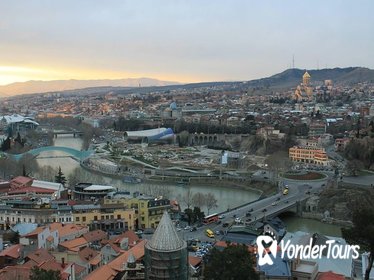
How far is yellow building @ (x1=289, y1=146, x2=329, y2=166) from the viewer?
1331 cm

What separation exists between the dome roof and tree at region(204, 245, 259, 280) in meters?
0.28

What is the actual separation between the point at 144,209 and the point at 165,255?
373 cm

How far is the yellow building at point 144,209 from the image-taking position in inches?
276

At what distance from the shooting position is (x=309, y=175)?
11227 millimetres

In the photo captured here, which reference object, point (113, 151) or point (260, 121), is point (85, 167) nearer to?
point (113, 151)

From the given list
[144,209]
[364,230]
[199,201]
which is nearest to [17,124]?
[199,201]

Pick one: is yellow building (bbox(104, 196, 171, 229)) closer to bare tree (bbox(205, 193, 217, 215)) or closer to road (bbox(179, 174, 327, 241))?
road (bbox(179, 174, 327, 241))

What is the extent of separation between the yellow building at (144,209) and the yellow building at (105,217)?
143mm

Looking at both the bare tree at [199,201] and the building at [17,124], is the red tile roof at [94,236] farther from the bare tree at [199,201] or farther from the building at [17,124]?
the building at [17,124]

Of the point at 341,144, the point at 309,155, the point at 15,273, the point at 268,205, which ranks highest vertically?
the point at 15,273

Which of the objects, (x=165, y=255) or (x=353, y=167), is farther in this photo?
(x=353, y=167)

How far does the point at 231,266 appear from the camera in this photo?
125 inches

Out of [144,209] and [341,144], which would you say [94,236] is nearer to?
[144,209]

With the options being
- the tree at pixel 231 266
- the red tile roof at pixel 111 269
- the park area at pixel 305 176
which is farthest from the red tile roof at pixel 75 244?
the park area at pixel 305 176
